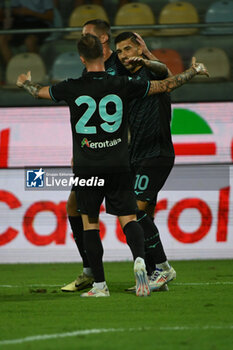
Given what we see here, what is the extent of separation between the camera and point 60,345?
3.91m

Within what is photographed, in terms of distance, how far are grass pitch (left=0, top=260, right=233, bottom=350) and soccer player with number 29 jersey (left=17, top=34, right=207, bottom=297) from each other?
0.35m

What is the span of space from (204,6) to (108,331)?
7059 mm

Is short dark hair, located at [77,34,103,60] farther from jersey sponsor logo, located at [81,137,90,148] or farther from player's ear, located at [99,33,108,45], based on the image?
player's ear, located at [99,33,108,45]

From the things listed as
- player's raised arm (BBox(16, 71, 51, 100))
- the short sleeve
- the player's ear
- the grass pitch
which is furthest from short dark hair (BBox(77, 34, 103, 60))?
the grass pitch

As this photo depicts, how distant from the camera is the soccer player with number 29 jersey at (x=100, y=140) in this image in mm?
5625

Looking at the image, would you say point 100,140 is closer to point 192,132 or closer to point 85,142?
point 85,142

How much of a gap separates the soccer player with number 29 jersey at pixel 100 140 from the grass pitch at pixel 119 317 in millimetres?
352

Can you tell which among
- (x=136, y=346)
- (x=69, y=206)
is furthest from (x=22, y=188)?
(x=136, y=346)

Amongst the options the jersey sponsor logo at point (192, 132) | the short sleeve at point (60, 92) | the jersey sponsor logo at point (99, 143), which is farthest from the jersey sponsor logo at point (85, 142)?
the jersey sponsor logo at point (192, 132)

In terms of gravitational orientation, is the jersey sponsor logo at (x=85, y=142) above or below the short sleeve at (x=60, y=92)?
below

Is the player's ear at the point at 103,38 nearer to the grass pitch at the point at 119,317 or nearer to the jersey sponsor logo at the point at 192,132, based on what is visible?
the grass pitch at the point at 119,317

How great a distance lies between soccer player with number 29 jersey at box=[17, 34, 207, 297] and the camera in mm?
5625

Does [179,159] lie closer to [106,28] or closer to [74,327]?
[106,28]

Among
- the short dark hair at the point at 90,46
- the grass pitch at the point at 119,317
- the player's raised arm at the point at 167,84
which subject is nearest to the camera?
the grass pitch at the point at 119,317
